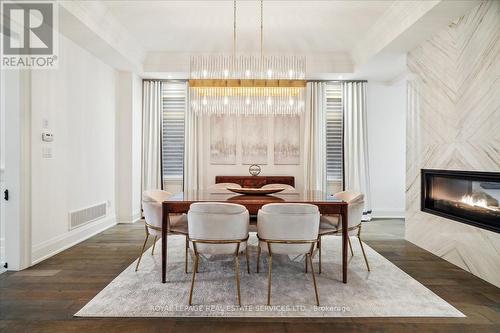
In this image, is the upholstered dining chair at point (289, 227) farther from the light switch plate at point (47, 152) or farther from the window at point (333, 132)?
the window at point (333, 132)

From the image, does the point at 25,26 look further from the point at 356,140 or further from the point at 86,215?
the point at 356,140

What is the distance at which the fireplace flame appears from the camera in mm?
2963

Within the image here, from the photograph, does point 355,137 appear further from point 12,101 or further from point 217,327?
point 12,101

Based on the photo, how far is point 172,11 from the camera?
384 centimetres

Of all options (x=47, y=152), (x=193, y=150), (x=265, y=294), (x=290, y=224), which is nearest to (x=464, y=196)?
(x=290, y=224)

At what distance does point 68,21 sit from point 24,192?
200cm

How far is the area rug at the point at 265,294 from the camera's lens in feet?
7.18

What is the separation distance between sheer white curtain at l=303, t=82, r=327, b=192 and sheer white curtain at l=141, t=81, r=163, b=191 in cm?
297

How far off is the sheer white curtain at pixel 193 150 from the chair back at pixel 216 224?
3.41 m

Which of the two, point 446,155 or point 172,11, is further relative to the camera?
point 172,11

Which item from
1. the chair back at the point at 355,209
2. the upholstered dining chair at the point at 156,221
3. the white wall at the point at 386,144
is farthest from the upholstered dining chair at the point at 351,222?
the white wall at the point at 386,144

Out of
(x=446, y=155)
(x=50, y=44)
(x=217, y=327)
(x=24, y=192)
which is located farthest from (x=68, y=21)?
(x=446, y=155)

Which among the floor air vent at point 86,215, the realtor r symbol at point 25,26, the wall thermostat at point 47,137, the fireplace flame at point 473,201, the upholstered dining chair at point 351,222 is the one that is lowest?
the floor air vent at point 86,215

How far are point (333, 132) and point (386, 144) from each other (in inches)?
45.0
